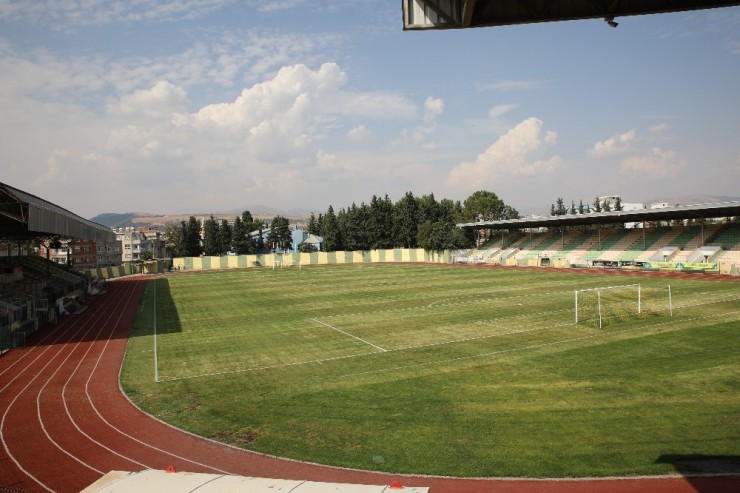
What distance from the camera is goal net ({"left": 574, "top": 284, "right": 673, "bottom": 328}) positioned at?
27.0m

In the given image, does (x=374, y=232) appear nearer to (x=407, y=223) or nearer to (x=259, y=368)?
(x=407, y=223)

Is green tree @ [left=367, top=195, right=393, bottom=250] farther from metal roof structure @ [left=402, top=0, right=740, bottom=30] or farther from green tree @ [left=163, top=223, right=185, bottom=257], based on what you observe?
metal roof structure @ [left=402, top=0, right=740, bottom=30]

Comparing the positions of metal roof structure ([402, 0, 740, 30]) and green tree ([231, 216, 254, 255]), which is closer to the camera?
metal roof structure ([402, 0, 740, 30])

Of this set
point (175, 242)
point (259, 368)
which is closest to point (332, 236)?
point (175, 242)

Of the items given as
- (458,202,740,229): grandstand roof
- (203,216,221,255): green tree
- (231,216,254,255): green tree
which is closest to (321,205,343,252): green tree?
(231,216,254,255): green tree

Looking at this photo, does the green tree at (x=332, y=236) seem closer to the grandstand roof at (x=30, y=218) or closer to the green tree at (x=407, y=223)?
the green tree at (x=407, y=223)

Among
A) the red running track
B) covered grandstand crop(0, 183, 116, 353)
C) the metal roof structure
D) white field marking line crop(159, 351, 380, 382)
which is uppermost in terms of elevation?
the metal roof structure

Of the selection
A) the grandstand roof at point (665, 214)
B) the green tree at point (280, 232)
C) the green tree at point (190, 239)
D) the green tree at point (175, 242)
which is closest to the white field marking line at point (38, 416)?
the grandstand roof at point (665, 214)

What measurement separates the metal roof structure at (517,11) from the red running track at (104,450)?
9239mm

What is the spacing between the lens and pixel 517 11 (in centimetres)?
966

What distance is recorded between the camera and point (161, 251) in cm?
13588

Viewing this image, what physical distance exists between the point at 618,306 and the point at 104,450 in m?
26.9

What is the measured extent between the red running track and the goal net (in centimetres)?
1673

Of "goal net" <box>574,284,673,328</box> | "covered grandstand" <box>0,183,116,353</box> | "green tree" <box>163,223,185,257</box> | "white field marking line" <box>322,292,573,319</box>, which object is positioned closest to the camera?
"covered grandstand" <box>0,183,116,353</box>
